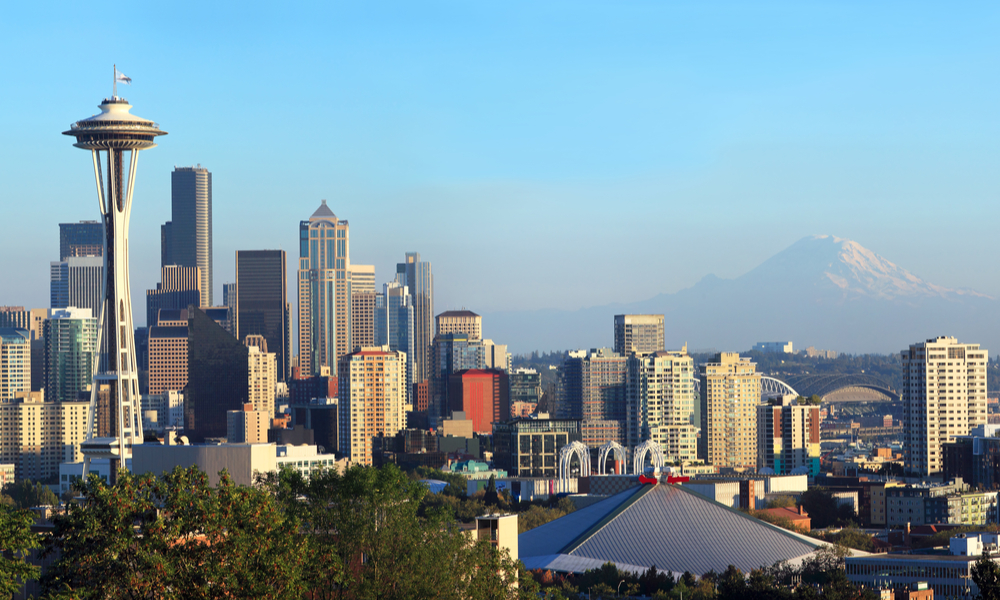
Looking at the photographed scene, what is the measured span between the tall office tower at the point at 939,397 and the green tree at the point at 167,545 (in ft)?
489

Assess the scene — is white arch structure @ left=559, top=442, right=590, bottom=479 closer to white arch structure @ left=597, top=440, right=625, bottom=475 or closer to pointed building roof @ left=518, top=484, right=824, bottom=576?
white arch structure @ left=597, top=440, right=625, bottom=475

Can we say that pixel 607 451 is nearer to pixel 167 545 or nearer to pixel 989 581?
pixel 989 581

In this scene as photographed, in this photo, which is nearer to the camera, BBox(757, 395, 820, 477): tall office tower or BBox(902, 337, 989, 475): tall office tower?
BBox(902, 337, 989, 475): tall office tower

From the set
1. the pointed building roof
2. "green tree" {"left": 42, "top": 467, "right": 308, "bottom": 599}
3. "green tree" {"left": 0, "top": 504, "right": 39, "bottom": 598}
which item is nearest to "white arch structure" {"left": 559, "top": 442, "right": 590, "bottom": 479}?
the pointed building roof

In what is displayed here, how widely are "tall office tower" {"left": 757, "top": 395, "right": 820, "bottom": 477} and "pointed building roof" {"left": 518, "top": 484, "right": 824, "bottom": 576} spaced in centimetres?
7594

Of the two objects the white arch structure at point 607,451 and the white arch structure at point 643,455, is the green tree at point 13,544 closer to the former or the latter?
the white arch structure at point 643,455

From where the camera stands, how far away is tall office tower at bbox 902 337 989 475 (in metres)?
174

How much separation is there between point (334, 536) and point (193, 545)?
1304 cm

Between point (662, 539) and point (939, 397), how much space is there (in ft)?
273

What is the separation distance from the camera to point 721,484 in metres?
144

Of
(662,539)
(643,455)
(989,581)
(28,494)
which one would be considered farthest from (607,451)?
(989,581)

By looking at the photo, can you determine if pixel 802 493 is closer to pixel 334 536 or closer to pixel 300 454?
pixel 300 454

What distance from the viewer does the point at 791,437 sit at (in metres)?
188

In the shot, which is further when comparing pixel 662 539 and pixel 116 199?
pixel 116 199
